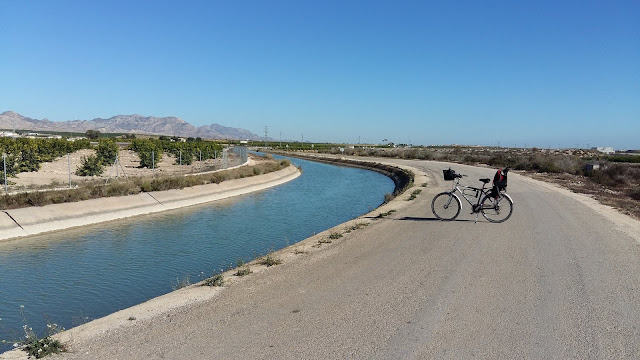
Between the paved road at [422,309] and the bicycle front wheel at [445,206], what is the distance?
12.0 ft

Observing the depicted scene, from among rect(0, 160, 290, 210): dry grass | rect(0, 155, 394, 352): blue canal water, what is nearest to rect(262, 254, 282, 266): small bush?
rect(0, 155, 394, 352): blue canal water

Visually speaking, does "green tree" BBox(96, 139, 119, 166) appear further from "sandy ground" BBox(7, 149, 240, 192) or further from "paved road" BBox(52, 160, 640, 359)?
"paved road" BBox(52, 160, 640, 359)

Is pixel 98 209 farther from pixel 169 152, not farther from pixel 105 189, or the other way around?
pixel 169 152

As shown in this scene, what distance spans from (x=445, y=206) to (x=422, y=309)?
8909 millimetres

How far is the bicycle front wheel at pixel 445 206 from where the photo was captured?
606 inches

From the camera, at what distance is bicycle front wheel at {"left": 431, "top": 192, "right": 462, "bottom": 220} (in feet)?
50.5

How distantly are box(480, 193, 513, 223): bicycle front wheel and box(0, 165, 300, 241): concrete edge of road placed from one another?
1591 cm

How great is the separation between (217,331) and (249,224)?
14.6 meters

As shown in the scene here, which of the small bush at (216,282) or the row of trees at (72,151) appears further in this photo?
the row of trees at (72,151)

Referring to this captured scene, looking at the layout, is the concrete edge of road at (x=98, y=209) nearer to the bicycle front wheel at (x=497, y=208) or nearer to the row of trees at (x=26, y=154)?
the row of trees at (x=26, y=154)

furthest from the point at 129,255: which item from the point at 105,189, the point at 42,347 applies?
the point at 105,189

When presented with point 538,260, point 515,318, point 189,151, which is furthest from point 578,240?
point 189,151

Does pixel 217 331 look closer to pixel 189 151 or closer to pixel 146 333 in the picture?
pixel 146 333

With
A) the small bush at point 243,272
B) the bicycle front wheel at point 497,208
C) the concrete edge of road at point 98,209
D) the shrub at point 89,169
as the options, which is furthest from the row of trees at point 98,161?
the bicycle front wheel at point 497,208
